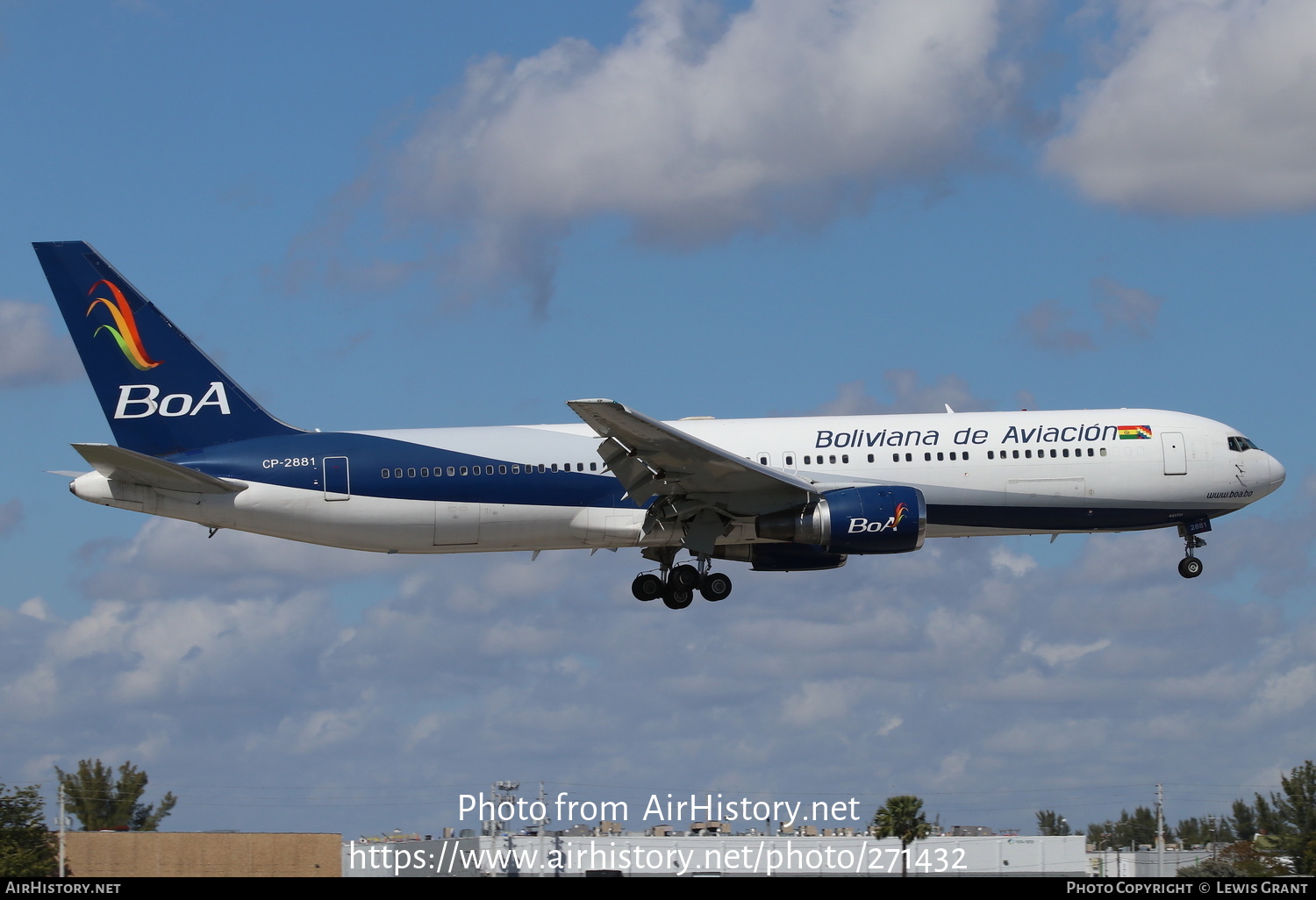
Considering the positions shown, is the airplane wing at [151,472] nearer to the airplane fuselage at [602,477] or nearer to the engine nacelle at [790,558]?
the airplane fuselage at [602,477]

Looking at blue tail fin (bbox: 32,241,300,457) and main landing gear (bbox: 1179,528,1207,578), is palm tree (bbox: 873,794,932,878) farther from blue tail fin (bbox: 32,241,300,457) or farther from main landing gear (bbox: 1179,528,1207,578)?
blue tail fin (bbox: 32,241,300,457)

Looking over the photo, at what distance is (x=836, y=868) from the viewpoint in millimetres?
51219

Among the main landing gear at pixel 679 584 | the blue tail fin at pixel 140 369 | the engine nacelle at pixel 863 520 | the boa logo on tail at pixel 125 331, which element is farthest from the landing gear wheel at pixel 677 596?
the boa logo on tail at pixel 125 331

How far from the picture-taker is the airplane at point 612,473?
37781mm

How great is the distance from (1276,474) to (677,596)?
17.9 meters

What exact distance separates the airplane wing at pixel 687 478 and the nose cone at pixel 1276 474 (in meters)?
14.4

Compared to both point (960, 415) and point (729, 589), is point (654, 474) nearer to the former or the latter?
point (729, 589)

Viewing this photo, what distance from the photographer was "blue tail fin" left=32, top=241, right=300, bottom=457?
39688 mm

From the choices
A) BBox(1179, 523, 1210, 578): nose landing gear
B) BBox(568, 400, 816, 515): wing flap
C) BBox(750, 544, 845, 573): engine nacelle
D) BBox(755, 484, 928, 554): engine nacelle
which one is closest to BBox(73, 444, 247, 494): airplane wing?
BBox(568, 400, 816, 515): wing flap

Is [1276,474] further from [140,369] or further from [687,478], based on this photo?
[140,369]

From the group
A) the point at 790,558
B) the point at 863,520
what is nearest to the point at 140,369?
the point at 790,558

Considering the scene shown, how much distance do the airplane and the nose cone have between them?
908 mm

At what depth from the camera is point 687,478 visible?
124 feet
